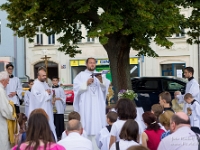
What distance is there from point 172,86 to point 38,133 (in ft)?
44.2

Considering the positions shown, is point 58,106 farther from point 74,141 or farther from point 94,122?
point 74,141

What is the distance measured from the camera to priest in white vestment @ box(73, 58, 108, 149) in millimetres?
10477

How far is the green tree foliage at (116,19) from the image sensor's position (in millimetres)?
13992

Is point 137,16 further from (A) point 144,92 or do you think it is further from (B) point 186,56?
(B) point 186,56

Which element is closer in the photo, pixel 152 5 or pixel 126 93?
pixel 126 93

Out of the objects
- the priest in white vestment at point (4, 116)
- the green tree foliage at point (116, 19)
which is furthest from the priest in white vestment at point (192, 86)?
the priest in white vestment at point (4, 116)

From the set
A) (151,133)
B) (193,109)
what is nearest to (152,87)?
(193,109)

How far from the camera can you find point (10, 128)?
28.5 feet

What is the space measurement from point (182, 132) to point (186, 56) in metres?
29.0

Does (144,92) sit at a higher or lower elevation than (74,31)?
lower

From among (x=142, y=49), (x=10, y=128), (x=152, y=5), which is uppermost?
(x=152, y=5)

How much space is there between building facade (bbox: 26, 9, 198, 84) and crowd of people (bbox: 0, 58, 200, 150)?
21.0 m

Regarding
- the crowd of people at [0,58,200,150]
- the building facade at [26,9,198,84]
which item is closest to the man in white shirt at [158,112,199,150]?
the crowd of people at [0,58,200,150]

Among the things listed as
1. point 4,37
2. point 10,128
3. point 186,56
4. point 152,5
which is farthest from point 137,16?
point 4,37
